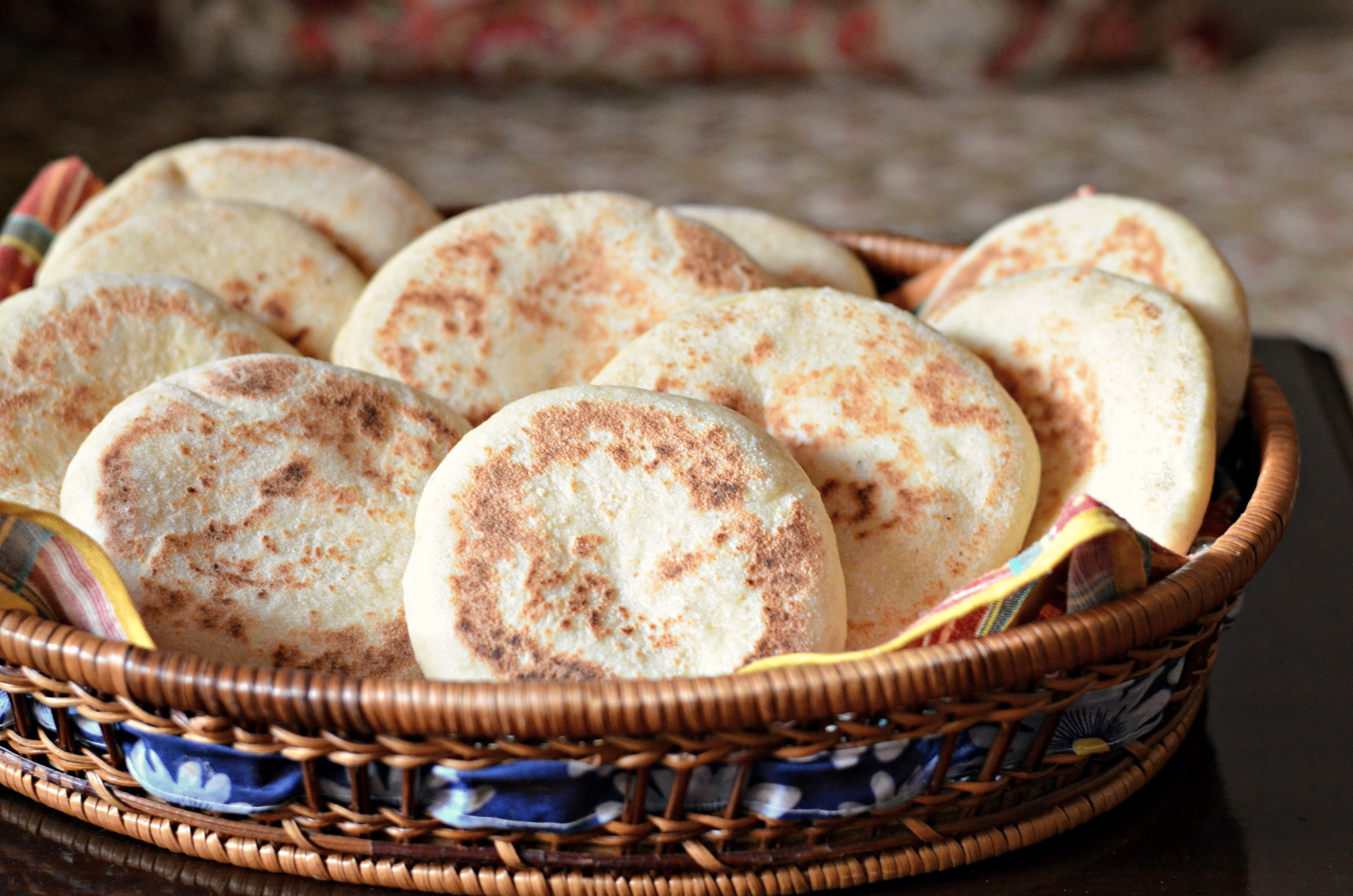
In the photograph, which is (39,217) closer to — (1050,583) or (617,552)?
(617,552)

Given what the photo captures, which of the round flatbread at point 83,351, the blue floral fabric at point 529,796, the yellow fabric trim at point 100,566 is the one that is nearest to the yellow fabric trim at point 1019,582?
the blue floral fabric at point 529,796

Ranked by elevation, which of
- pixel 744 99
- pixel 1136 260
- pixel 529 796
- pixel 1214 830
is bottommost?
pixel 744 99

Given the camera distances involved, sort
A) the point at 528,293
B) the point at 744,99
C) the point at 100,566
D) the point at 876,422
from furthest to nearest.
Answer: the point at 744,99, the point at 528,293, the point at 876,422, the point at 100,566

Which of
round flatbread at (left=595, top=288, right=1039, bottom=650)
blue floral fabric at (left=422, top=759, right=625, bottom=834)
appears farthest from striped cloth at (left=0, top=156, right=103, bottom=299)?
blue floral fabric at (left=422, top=759, right=625, bottom=834)

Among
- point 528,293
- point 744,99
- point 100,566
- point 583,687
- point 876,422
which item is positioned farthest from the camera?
point 744,99

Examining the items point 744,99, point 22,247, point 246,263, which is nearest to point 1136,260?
point 246,263

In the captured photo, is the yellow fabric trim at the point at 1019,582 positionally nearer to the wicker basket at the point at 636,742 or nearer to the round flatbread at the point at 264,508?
the wicker basket at the point at 636,742

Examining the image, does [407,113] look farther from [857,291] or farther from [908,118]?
[857,291]
